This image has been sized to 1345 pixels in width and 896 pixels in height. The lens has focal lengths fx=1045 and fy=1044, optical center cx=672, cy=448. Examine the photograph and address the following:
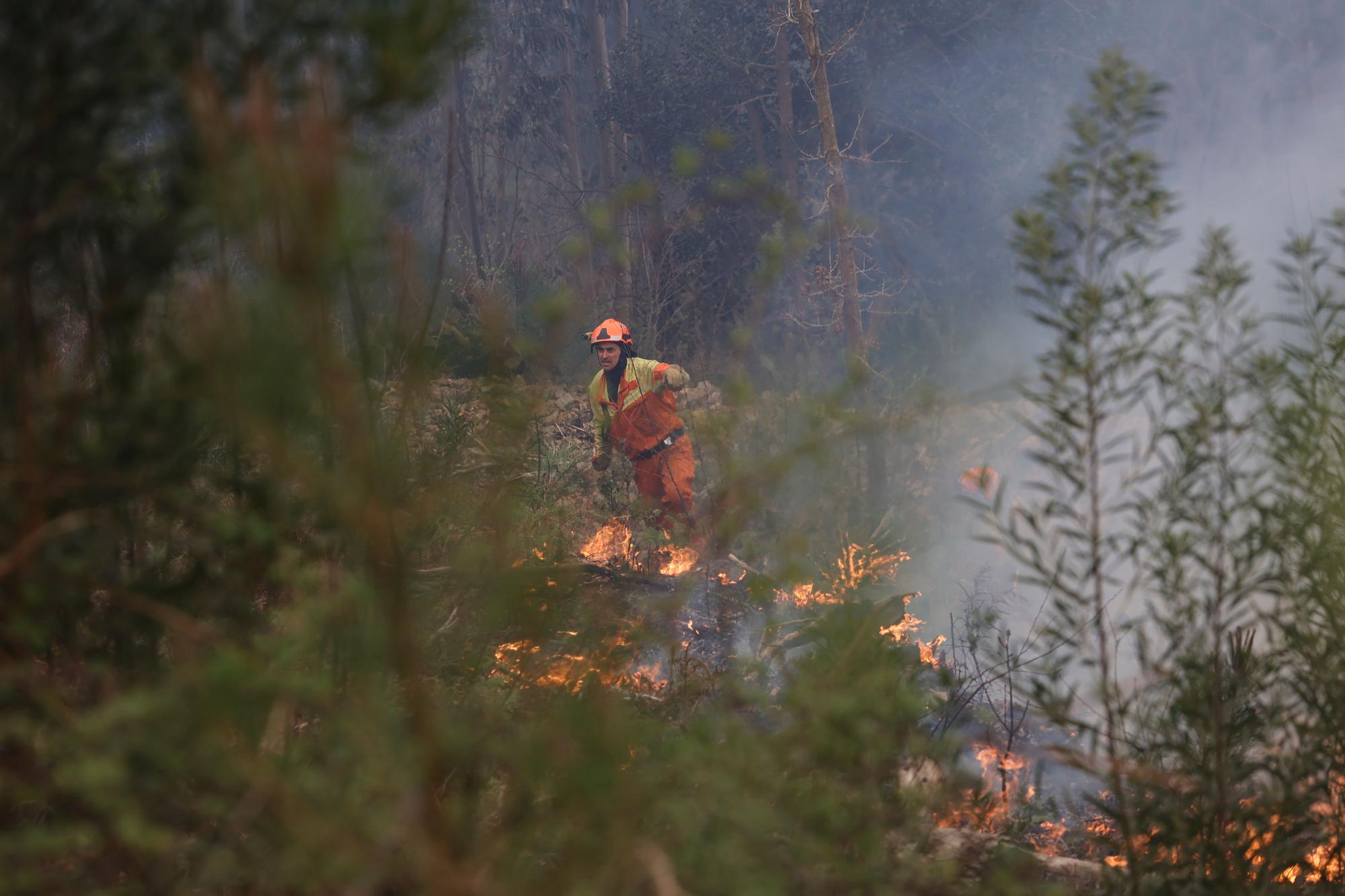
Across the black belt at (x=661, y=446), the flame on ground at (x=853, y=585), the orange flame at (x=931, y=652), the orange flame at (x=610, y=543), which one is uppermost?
the black belt at (x=661, y=446)

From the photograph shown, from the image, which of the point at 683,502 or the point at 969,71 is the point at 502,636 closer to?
the point at 683,502

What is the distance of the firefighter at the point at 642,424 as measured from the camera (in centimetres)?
918

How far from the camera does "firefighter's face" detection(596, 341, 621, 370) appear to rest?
934cm

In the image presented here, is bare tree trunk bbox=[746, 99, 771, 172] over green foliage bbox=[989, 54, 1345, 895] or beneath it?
over

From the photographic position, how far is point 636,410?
370 inches

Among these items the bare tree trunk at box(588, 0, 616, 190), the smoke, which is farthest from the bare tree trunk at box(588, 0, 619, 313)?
the smoke

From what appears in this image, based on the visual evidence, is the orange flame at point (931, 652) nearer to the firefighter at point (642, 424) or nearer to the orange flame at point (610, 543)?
the firefighter at point (642, 424)

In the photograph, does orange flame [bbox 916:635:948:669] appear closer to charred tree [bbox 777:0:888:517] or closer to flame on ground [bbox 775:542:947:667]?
flame on ground [bbox 775:542:947:667]

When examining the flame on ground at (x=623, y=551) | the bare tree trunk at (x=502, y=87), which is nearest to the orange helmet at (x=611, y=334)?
A: the flame on ground at (x=623, y=551)

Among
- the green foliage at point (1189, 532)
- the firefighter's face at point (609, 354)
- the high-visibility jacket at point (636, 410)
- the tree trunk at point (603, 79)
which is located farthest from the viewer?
the tree trunk at point (603, 79)

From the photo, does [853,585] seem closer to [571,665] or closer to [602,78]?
[571,665]

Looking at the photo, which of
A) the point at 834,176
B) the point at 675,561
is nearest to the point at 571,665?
the point at 675,561

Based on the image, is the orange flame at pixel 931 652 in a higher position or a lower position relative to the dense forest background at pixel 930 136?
lower

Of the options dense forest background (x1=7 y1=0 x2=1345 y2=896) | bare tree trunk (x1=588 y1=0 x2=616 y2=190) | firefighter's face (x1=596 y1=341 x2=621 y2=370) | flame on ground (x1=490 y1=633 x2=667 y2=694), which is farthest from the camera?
bare tree trunk (x1=588 y1=0 x2=616 y2=190)
